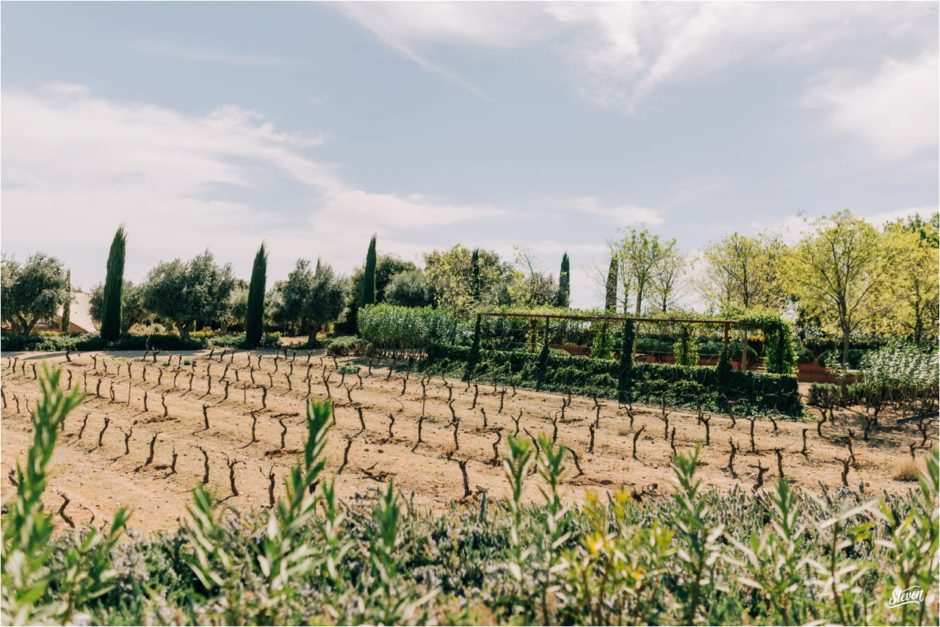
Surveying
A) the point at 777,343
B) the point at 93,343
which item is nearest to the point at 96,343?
the point at 93,343

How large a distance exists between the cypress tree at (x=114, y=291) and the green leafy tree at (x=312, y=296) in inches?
344

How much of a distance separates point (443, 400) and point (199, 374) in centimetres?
921

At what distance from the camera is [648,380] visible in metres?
18.0

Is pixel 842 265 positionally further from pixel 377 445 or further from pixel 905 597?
pixel 905 597

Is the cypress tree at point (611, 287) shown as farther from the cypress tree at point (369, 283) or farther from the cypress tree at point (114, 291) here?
the cypress tree at point (114, 291)

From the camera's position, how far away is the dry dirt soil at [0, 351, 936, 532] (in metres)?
8.33

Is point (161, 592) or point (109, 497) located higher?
point (161, 592)

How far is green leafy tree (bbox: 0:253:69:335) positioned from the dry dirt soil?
1649 cm

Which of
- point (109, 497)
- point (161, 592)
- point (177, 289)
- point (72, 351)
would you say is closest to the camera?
point (161, 592)

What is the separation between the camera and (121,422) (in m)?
12.7

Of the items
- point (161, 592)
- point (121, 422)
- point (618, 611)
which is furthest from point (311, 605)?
point (121, 422)

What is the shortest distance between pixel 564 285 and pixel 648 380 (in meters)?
31.2

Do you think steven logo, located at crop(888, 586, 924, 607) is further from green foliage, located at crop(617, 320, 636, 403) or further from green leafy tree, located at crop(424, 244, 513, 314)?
green leafy tree, located at crop(424, 244, 513, 314)

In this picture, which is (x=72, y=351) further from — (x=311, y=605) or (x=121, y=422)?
(x=311, y=605)
